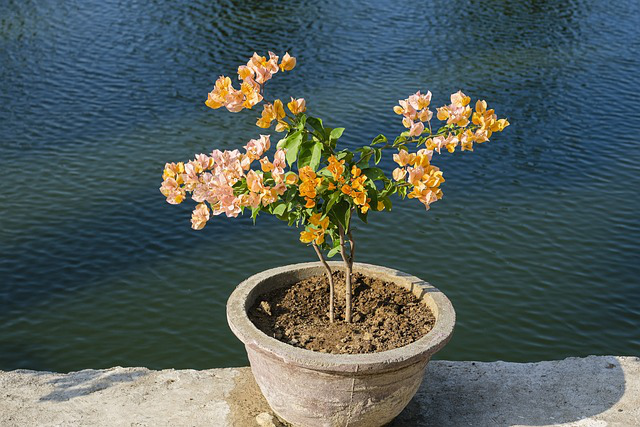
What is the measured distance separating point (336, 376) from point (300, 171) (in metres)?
1.10

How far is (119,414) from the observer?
17.3ft

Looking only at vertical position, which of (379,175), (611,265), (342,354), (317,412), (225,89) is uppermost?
(225,89)

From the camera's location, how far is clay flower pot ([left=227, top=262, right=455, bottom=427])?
14.9ft

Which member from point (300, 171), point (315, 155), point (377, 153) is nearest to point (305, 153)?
point (315, 155)

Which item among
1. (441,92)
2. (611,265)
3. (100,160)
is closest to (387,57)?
(441,92)

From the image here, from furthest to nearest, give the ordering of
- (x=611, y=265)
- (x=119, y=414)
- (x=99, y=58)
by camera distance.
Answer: (x=99, y=58) → (x=611, y=265) → (x=119, y=414)

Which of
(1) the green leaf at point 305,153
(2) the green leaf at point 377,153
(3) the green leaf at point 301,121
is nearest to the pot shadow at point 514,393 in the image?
(2) the green leaf at point 377,153

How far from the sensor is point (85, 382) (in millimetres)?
5664

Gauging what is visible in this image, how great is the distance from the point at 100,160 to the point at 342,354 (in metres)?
6.82

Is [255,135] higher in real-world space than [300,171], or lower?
lower

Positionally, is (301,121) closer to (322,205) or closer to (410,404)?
(322,205)

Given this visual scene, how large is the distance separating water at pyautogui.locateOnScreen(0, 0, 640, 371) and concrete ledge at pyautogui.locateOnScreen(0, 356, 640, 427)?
1.34 metres

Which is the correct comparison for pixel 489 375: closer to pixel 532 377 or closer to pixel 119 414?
pixel 532 377

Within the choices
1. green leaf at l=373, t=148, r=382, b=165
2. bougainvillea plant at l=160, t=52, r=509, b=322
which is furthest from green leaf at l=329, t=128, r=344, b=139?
green leaf at l=373, t=148, r=382, b=165
